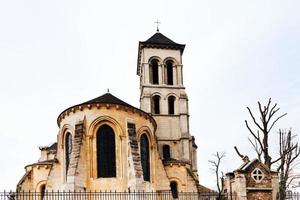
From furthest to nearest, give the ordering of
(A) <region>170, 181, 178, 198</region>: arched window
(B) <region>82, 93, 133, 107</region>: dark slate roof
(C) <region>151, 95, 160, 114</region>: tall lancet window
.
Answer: (C) <region>151, 95, 160, 114</region>: tall lancet window
(A) <region>170, 181, 178, 198</region>: arched window
(B) <region>82, 93, 133, 107</region>: dark slate roof

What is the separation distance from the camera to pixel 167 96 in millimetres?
43625

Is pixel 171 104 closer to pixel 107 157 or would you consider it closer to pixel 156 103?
pixel 156 103

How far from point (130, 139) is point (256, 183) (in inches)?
418

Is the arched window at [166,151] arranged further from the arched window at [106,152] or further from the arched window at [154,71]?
the arched window at [106,152]

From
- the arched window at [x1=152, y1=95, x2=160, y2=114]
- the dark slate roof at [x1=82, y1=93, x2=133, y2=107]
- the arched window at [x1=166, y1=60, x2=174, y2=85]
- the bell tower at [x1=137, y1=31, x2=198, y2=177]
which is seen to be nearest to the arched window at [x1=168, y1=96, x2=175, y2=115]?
the bell tower at [x1=137, y1=31, x2=198, y2=177]

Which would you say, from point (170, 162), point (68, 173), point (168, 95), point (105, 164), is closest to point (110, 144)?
point (105, 164)

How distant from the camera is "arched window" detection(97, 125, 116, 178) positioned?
96.9ft

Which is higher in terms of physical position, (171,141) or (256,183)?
(171,141)

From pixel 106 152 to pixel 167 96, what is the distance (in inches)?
A: 583

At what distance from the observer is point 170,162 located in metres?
34.3

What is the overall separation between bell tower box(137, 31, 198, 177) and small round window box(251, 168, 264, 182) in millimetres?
20090

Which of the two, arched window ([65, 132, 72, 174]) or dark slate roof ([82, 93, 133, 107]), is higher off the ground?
dark slate roof ([82, 93, 133, 107])

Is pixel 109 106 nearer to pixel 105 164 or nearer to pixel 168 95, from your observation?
pixel 105 164

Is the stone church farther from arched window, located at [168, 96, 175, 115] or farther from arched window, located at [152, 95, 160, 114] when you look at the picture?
arched window, located at [152, 95, 160, 114]
